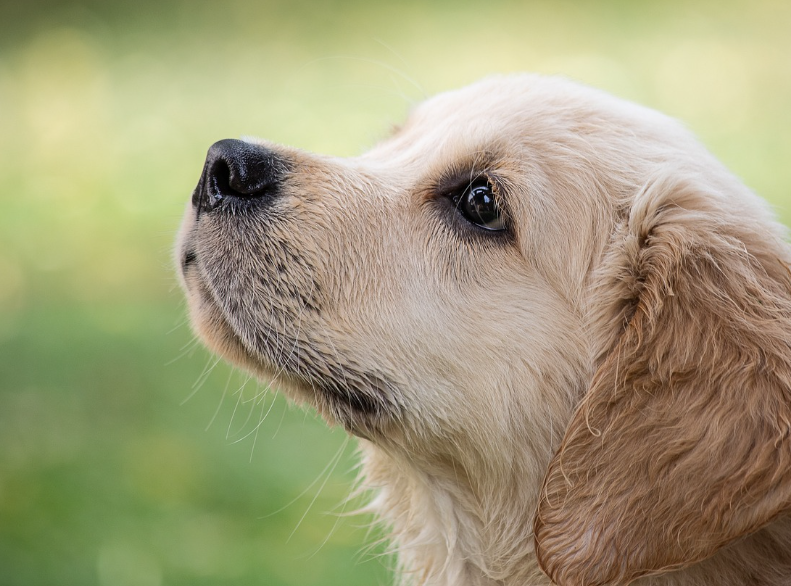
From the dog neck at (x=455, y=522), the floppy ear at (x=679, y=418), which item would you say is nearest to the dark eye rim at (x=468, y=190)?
the floppy ear at (x=679, y=418)

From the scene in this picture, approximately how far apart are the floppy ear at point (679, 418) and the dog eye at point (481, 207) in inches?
15.6

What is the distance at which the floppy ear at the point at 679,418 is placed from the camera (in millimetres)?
2322

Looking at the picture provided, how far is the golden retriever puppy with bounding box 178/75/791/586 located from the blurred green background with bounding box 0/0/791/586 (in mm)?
488

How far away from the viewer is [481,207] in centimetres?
283

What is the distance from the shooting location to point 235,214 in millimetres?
2779

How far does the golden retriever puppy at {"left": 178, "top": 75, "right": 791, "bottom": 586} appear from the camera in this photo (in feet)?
7.95

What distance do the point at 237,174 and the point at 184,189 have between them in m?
6.32

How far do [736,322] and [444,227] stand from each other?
0.87m

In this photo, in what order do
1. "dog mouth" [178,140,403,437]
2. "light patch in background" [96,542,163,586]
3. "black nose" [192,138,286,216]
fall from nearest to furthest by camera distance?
"dog mouth" [178,140,403,437]
"black nose" [192,138,286,216]
"light patch in background" [96,542,163,586]

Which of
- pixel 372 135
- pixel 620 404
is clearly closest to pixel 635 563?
pixel 620 404

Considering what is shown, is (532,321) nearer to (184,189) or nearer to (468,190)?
(468,190)

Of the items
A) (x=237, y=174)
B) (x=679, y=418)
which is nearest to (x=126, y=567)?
(x=237, y=174)

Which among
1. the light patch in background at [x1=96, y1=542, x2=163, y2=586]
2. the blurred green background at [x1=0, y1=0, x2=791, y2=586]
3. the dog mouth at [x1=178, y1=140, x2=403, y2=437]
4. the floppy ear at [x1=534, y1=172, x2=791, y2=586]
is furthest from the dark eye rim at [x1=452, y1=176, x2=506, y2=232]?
the light patch in background at [x1=96, y1=542, x2=163, y2=586]

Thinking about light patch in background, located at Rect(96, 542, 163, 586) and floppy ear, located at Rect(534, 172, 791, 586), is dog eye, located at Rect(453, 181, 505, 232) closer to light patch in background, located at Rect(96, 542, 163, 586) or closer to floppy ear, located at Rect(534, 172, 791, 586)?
floppy ear, located at Rect(534, 172, 791, 586)
